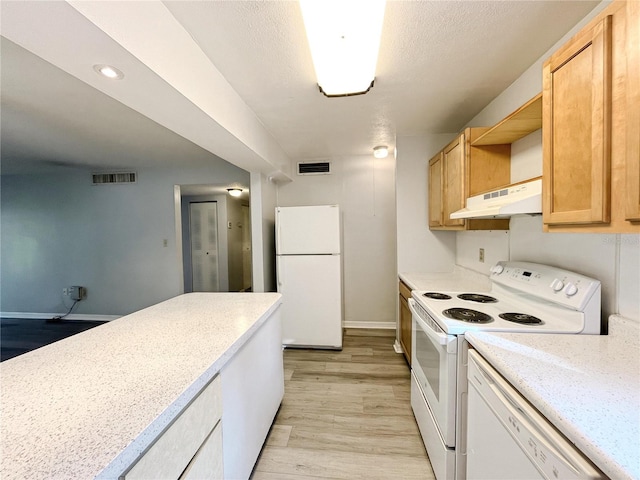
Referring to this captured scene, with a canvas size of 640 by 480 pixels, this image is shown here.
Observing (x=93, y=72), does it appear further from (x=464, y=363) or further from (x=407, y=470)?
(x=407, y=470)

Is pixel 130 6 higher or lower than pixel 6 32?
higher

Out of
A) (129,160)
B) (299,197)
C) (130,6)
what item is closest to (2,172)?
(129,160)

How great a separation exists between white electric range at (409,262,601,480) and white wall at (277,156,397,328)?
1.91 meters

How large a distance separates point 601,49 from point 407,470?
2123mm

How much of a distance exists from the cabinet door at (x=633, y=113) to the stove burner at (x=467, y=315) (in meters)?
0.71

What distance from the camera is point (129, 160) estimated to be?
357 centimetres

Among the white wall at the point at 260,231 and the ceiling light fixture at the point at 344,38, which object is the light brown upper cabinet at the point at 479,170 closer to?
the ceiling light fixture at the point at 344,38

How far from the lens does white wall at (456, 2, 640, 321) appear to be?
3.54 ft

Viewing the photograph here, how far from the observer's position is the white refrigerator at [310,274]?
116 inches

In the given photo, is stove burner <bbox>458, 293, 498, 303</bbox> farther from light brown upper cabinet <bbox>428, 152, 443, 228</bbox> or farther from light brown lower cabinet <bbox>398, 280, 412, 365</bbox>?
light brown upper cabinet <bbox>428, 152, 443, 228</bbox>

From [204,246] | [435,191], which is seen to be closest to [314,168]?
[435,191]

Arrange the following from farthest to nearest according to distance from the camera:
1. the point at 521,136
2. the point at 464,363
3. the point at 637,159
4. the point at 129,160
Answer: the point at 129,160 < the point at 521,136 < the point at 464,363 < the point at 637,159

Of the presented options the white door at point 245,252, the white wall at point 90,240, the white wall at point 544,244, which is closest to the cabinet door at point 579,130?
the white wall at point 544,244

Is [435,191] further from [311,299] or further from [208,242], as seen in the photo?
[208,242]
